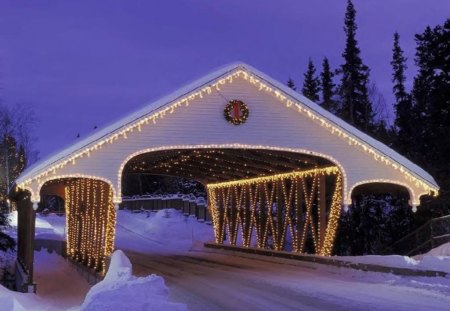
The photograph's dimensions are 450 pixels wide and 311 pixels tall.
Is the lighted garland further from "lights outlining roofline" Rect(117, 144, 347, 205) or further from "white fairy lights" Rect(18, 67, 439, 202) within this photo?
"lights outlining roofline" Rect(117, 144, 347, 205)

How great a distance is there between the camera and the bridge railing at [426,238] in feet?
70.9

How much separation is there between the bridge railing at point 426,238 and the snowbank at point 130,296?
12.9 metres

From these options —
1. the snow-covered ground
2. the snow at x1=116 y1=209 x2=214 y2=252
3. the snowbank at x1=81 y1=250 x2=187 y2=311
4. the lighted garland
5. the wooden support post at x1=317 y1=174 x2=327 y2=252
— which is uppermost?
the lighted garland

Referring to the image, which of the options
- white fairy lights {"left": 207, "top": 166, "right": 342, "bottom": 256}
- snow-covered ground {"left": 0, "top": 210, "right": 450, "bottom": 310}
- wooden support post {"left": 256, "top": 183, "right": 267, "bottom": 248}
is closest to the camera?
snow-covered ground {"left": 0, "top": 210, "right": 450, "bottom": 310}

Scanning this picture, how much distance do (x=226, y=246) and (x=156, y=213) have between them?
21.9 m

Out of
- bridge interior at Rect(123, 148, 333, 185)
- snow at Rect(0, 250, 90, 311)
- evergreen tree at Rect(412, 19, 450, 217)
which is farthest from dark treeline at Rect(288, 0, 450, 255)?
snow at Rect(0, 250, 90, 311)

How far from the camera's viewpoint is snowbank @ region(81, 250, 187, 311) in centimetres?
937

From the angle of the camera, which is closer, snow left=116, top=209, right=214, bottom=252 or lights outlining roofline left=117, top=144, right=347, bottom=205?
lights outlining roofline left=117, top=144, right=347, bottom=205

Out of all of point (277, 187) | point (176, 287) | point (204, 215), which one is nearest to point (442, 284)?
point (176, 287)

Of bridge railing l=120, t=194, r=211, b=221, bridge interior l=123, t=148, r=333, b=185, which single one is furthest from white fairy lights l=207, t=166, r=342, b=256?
bridge railing l=120, t=194, r=211, b=221

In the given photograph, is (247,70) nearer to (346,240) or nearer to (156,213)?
(346,240)

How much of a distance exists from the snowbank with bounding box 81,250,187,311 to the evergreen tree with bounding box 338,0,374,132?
39.1 m

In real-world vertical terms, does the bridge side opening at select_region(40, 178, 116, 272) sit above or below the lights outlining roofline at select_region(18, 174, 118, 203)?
below

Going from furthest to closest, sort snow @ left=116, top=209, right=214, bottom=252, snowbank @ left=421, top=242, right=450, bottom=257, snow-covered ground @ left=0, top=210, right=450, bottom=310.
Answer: snow @ left=116, top=209, right=214, bottom=252 → snowbank @ left=421, top=242, right=450, bottom=257 → snow-covered ground @ left=0, top=210, right=450, bottom=310
